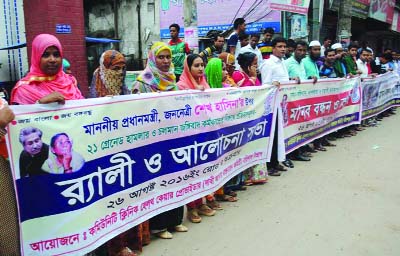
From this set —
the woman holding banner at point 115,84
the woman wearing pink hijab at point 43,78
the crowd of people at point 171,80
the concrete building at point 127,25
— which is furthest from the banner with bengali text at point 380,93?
the concrete building at point 127,25

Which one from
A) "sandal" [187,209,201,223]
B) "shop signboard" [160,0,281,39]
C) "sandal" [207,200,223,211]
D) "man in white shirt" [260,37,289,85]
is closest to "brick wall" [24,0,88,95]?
"man in white shirt" [260,37,289,85]

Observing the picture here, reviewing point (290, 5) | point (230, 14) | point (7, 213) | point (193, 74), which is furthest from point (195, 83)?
point (230, 14)

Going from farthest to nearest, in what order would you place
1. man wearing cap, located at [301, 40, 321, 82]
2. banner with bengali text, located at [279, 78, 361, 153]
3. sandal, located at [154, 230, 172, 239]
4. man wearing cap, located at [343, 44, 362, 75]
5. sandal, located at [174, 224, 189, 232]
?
1. man wearing cap, located at [343, 44, 362, 75]
2. man wearing cap, located at [301, 40, 321, 82]
3. banner with bengali text, located at [279, 78, 361, 153]
4. sandal, located at [174, 224, 189, 232]
5. sandal, located at [154, 230, 172, 239]

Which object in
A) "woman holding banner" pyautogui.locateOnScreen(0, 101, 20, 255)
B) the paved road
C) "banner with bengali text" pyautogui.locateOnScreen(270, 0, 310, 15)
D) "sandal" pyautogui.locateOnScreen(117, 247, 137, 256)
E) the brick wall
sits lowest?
the paved road

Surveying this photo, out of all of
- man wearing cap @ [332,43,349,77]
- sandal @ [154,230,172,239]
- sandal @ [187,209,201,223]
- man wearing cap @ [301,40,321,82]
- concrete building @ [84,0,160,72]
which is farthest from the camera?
concrete building @ [84,0,160,72]

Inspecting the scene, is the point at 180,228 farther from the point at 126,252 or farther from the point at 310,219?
the point at 310,219

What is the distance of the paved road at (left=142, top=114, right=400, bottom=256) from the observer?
305 cm

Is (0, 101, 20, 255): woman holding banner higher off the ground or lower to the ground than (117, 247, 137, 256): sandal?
higher

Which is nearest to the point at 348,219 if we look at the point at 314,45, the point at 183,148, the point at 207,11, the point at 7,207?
the point at 183,148

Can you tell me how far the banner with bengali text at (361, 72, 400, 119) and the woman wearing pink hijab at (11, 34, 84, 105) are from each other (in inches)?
273

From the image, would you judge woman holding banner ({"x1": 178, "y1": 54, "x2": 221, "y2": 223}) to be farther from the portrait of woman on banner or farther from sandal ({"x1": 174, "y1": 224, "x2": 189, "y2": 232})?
the portrait of woman on banner

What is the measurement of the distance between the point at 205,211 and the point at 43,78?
6.61 feet

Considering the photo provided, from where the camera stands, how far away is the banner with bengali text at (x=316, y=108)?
5387 millimetres

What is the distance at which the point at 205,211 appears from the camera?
3754mm
